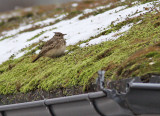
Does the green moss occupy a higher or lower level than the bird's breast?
lower

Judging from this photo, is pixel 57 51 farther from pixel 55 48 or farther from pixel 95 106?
pixel 95 106

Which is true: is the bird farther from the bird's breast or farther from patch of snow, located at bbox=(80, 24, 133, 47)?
patch of snow, located at bbox=(80, 24, 133, 47)

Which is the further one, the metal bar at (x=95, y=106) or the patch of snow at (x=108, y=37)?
Answer: the patch of snow at (x=108, y=37)

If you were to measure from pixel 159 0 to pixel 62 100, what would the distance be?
7.53 metres

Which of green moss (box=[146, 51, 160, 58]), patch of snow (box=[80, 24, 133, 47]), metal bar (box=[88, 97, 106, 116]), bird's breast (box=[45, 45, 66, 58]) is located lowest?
metal bar (box=[88, 97, 106, 116])

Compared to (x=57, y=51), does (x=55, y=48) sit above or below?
above

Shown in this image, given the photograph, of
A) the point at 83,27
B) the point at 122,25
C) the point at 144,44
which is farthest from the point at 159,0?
the point at 144,44

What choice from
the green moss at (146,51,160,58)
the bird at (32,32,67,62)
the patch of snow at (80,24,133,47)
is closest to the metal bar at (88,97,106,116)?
the green moss at (146,51,160,58)

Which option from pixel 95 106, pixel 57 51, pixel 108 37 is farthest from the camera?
pixel 57 51

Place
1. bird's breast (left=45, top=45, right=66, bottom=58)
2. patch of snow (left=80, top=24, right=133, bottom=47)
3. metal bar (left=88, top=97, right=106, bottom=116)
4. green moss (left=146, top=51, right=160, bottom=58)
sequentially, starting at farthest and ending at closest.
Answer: bird's breast (left=45, top=45, right=66, bottom=58) < patch of snow (left=80, top=24, right=133, bottom=47) < green moss (left=146, top=51, right=160, bottom=58) < metal bar (left=88, top=97, right=106, bottom=116)

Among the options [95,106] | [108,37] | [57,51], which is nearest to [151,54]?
[95,106]

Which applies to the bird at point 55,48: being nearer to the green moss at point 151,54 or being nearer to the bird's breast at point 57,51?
the bird's breast at point 57,51

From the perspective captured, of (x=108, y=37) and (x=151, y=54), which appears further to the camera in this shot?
(x=108, y=37)

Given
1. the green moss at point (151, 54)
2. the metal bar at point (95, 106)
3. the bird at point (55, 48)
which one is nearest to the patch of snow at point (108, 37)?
the bird at point (55, 48)
